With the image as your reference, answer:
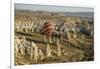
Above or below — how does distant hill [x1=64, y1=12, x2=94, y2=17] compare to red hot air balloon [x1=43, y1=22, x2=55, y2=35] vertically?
above

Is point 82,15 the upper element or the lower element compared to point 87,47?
upper

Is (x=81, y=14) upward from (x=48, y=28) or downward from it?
upward

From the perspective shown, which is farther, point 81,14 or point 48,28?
point 81,14

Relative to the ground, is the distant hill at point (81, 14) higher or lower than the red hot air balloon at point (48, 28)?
higher

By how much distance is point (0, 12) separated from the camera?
2.13 metres

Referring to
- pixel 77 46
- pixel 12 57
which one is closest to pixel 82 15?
pixel 77 46

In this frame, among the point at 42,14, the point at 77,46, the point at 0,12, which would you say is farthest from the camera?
the point at 77,46

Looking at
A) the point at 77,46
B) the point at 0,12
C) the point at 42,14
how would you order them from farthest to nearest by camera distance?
the point at 77,46 → the point at 42,14 → the point at 0,12

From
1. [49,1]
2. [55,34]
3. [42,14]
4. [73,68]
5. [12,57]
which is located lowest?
[73,68]

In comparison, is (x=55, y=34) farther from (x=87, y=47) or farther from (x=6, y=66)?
(x=6, y=66)

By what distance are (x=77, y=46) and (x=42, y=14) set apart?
54cm

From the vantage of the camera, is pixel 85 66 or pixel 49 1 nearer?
pixel 49 1

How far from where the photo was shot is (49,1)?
7.57 feet
